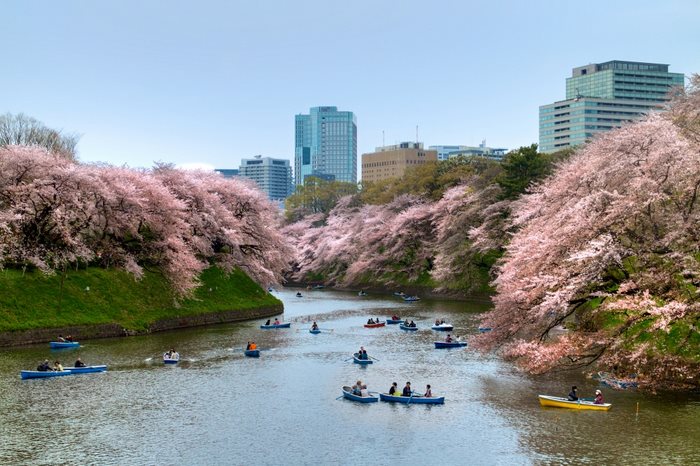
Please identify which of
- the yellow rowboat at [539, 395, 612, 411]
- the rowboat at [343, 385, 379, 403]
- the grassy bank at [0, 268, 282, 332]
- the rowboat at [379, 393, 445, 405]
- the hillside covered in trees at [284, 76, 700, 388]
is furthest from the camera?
the grassy bank at [0, 268, 282, 332]

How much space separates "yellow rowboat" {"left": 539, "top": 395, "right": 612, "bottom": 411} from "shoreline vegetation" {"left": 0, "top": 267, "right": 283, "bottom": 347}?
113 feet

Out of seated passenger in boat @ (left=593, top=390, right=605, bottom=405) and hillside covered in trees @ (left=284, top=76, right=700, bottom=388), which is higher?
hillside covered in trees @ (left=284, top=76, right=700, bottom=388)

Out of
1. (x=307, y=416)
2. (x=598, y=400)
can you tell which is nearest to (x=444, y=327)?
(x=598, y=400)

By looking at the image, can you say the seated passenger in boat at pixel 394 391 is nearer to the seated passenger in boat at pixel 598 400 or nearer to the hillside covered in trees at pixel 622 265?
the hillside covered in trees at pixel 622 265

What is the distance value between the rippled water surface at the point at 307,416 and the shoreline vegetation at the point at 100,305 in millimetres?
3071

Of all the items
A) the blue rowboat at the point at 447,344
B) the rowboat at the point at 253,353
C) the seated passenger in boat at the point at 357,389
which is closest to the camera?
the seated passenger in boat at the point at 357,389

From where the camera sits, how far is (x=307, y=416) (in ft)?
113

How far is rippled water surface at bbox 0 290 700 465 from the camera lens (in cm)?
2845

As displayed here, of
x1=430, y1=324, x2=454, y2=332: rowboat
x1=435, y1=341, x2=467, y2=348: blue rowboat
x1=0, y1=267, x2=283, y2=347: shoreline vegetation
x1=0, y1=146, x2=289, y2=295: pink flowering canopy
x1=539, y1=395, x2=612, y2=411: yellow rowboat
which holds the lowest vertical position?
x1=539, y1=395, x2=612, y2=411: yellow rowboat

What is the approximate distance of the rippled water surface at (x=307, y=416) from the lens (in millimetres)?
28453

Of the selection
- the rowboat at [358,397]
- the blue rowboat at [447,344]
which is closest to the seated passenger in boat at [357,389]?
the rowboat at [358,397]

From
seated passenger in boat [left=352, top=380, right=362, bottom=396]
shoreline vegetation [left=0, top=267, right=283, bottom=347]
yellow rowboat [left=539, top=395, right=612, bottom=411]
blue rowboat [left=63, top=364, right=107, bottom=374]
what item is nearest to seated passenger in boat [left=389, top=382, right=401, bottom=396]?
seated passenger in boat [left=352, top=380, right=362, bottom=396]

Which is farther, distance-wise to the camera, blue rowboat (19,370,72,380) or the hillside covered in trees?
blue rowboat (19,370,72,380)

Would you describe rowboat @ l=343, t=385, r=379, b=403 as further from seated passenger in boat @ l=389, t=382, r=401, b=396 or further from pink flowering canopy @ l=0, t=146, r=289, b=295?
pink flowering canopy @ l=0, t=146, r=289, b=295
